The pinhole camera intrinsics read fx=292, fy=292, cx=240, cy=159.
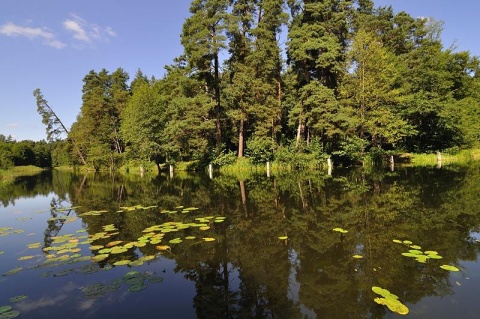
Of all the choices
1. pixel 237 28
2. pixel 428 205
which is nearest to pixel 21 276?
pixel 428 205

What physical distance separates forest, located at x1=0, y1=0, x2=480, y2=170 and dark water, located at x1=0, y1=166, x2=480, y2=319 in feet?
54.6

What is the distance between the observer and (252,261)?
20.4ft

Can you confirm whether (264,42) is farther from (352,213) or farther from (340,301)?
(340,301)

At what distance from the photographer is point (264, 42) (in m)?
28.3

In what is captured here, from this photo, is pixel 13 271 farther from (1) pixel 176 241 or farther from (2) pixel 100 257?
(1) pixel 176 241

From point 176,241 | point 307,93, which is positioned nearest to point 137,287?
point 176,241

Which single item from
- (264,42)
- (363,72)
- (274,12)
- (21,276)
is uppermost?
(274,12)

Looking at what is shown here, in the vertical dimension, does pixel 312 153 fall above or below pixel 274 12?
below

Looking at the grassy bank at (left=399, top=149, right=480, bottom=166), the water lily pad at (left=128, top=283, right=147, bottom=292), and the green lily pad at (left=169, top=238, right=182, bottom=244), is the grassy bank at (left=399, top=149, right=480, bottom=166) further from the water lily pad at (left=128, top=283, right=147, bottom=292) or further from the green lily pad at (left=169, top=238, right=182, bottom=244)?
the water lily pad at (left=128, top=283, right=147, bottom=292)

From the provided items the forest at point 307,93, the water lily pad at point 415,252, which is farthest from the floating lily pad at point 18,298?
the forest at point 307,93

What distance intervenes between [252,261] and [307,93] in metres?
23.9

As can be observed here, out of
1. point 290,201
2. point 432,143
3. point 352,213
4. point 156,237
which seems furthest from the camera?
point 432,143

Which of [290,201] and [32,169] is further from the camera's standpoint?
[32,169]

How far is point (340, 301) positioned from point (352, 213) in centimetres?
574
